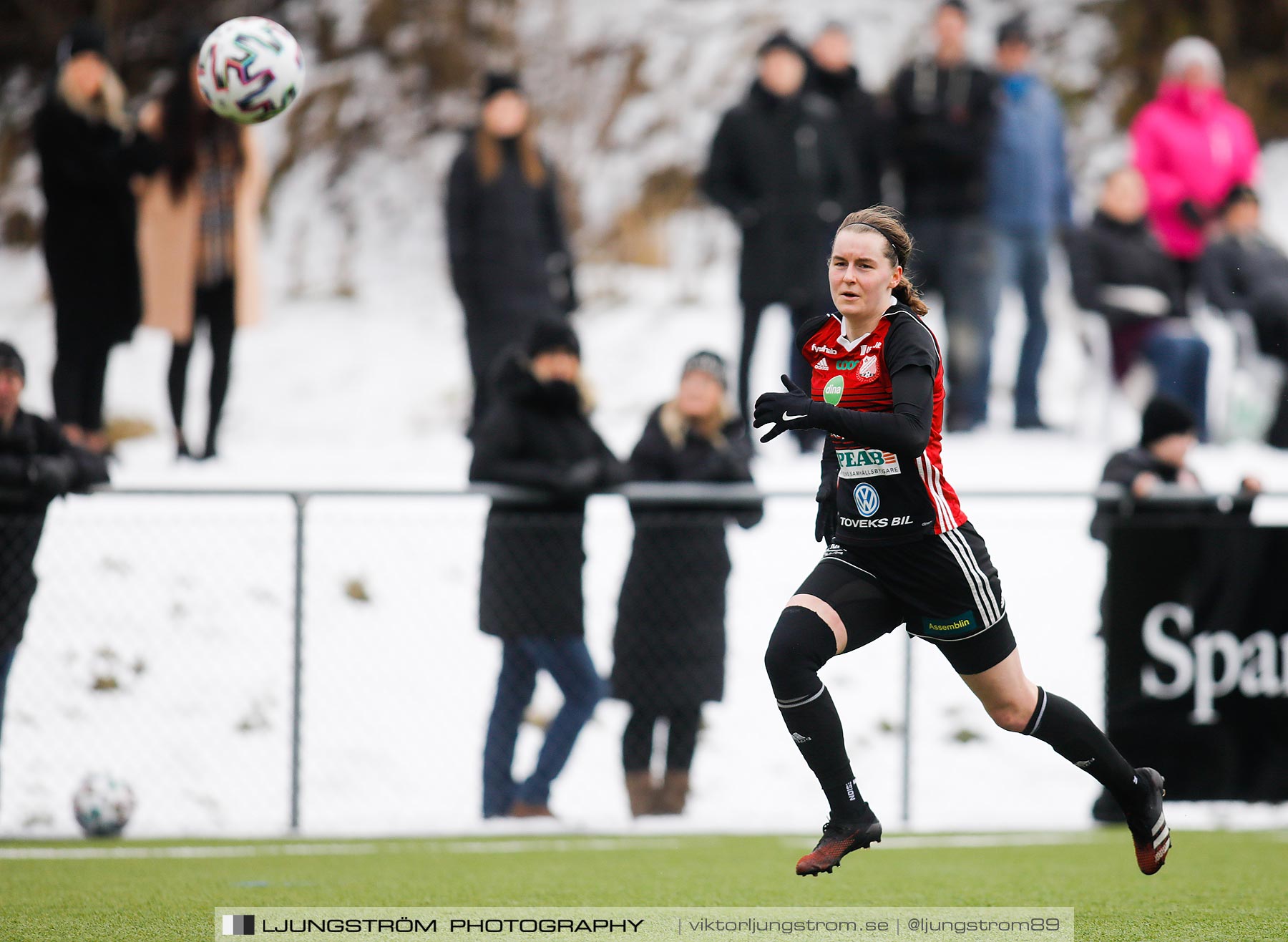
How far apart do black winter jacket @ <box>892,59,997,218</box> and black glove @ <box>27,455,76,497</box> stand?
5.65 metres

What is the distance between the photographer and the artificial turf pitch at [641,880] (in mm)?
5242

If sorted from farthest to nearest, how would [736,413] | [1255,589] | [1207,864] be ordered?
[736,413], [1255,589], [1207,864]

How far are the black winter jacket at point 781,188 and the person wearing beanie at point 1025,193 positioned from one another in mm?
1150

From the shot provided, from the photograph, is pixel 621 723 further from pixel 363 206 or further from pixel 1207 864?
pixel 363 206

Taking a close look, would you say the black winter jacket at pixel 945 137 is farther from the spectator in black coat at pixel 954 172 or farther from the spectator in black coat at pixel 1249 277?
the spectator in black coat at pixel 1249 277

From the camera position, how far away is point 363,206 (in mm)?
17641

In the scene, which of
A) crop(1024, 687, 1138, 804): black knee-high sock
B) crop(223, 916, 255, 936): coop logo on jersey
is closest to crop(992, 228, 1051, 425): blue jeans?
crop(1024, 687, 1138, 804): black knee-high sock

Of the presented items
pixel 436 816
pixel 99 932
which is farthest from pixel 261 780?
pixel 99 932

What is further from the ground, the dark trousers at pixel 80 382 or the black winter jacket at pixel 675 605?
the dark trousers at pixel 80 382

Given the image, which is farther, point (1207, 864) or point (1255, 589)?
point (1255, 589)

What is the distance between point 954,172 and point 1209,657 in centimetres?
408

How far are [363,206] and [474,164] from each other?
7.69m

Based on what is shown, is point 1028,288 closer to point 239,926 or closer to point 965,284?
point 965,284

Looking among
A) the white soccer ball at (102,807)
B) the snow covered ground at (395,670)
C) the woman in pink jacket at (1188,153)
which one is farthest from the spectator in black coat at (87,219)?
the woman in pink jacket at (1188,153)
